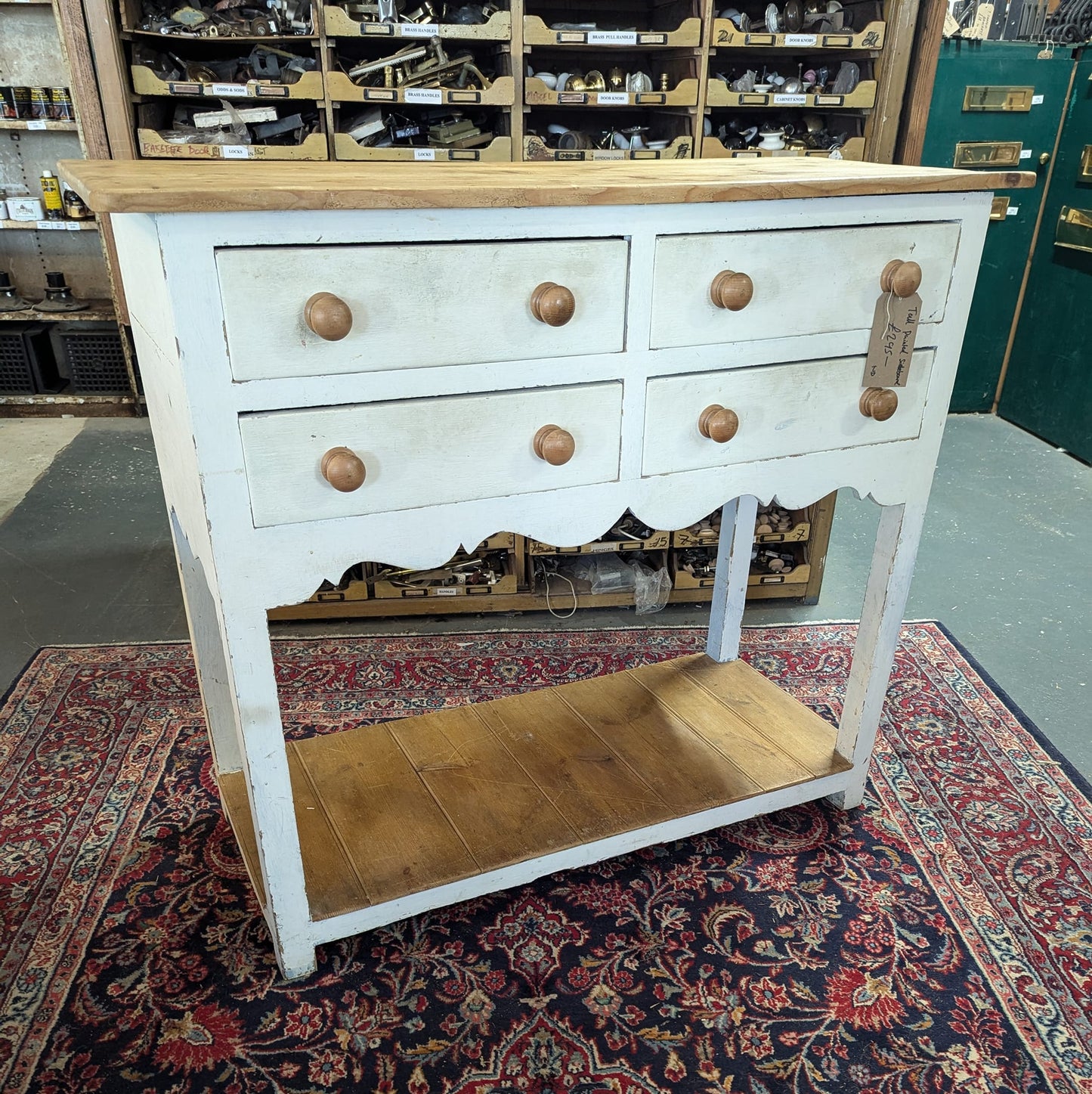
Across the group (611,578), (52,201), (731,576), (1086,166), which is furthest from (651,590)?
(52,201)

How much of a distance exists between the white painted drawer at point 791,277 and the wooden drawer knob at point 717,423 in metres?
0.11

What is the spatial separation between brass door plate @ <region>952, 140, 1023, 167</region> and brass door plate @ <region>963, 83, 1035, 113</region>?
0.45 ft

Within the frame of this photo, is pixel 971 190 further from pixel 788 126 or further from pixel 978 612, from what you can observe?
pixel 788 126

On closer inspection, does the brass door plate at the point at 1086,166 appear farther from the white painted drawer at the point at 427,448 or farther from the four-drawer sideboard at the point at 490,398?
the white painted drawer at the point at 427,448

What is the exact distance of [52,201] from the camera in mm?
4465

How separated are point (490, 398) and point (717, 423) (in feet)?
1.22

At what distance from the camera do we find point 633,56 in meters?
3.30

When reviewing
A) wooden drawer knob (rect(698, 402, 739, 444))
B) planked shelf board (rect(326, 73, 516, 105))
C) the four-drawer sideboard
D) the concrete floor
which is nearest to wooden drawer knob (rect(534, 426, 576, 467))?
the four-drawer sideboard

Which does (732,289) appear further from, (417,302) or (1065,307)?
(1065,307)

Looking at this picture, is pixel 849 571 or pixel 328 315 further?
pixel 849 571

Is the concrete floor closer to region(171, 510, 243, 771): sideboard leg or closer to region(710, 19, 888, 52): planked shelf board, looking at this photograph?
region(171, 510, 243, 771): sideboard leg

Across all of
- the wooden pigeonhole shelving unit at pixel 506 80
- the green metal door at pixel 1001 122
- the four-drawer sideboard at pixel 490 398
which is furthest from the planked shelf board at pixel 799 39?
the green metal door at pixel 1001 122

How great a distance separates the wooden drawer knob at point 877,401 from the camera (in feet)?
5.18

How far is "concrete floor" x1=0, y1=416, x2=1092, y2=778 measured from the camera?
2637mm
